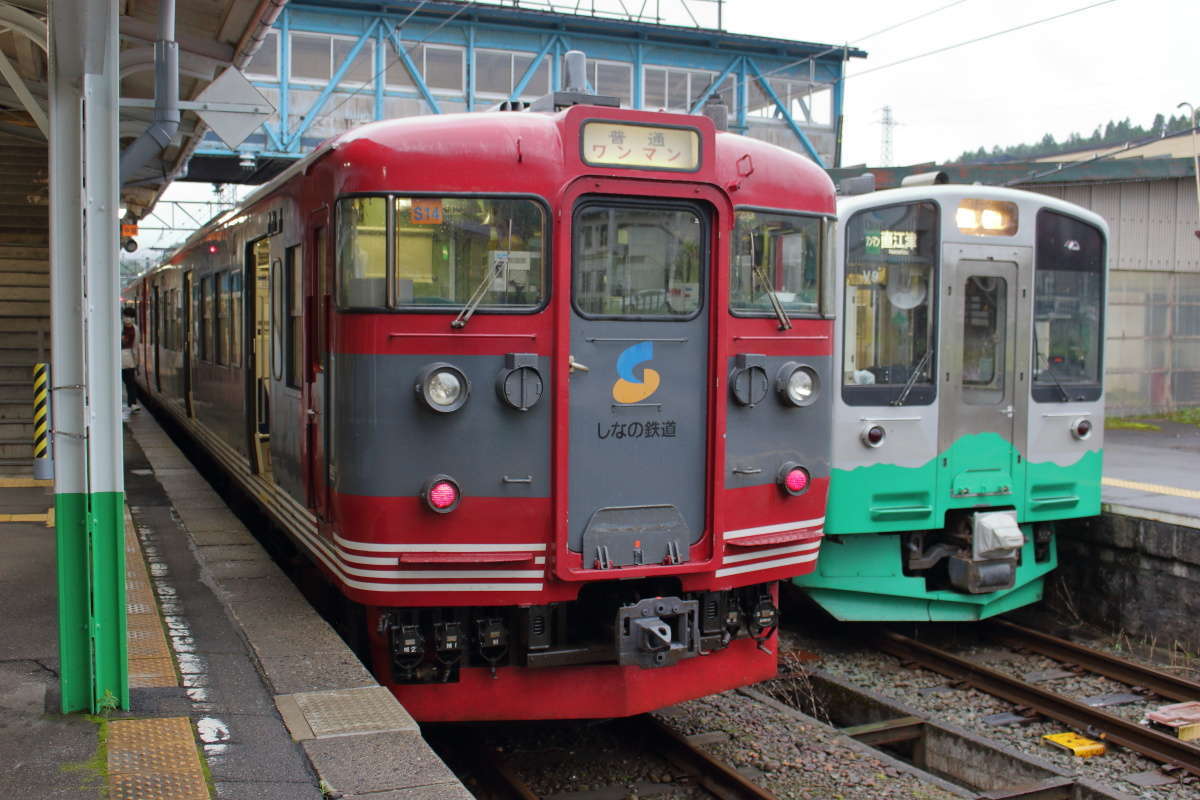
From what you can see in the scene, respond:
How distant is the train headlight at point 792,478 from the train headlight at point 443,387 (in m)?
1.66

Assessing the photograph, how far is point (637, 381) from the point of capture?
5.45 m

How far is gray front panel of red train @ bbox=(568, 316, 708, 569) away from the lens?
5.35 m

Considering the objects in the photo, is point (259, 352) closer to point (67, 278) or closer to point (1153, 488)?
point (67, 278)

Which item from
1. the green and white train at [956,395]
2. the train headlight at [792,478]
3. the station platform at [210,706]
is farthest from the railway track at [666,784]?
the green and white train at [956,395]

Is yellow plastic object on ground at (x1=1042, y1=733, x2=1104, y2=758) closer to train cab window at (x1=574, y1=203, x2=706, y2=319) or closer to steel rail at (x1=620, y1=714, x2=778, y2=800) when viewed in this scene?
steel rail at (x1=620, y1=714, x2=778, y2=800)

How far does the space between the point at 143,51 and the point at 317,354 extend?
8.24 ft

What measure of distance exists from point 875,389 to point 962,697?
2075 mm

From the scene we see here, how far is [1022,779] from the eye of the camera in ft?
→ 20.6

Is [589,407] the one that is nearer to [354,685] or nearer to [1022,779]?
[354,685]

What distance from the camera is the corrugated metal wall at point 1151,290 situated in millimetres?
16797

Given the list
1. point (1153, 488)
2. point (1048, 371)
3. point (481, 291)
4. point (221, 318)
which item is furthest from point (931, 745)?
point (221, 318)

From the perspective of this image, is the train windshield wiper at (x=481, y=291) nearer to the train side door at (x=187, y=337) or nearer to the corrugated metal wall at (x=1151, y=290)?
the train side door at (x=187, y=337)

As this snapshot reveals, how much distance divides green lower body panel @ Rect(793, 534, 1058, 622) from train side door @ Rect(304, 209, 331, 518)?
3.70m

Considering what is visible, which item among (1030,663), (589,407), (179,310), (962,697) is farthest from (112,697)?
(179,310)
